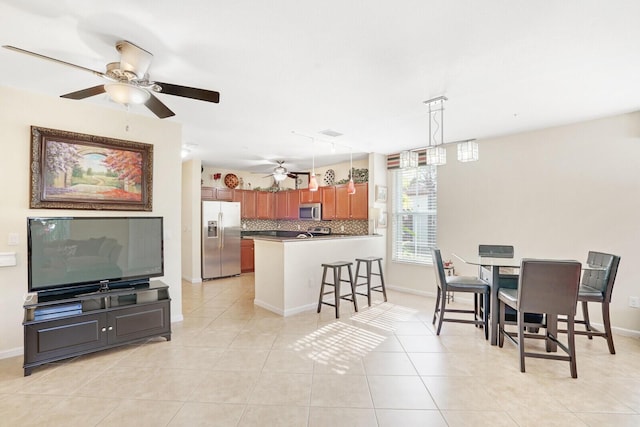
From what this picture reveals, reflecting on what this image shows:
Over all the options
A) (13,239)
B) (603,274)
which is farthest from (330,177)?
(13,239)

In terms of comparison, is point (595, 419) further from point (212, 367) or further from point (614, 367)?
point (212, 367)

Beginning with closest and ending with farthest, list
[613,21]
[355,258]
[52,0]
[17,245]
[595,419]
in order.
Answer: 1. [52,0]
2. [613,21]
3. [595,419]
4. [17,245]
5. [355,258]

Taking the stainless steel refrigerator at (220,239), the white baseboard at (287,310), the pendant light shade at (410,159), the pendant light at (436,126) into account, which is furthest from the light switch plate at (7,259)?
the pendant light at (436,126)

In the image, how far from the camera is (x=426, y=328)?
3.65 meters

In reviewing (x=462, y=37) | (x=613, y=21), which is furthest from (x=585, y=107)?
(x=462, y=37)

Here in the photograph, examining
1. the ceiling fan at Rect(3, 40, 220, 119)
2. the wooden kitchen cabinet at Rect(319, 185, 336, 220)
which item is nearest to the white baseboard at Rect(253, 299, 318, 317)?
the wooden kitchen cabinet at Rect(319, 185, 336, 220)

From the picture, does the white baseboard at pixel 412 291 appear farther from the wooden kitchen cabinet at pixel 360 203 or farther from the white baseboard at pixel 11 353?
the white baseboard at pixel 11 353

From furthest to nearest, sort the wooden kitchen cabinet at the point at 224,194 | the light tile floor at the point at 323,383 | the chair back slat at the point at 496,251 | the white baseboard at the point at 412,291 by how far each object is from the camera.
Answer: the wooden kitchen cabinet at the point at 224,194 < the white baseboard at the point at 412,291 < the chair back slat at the point at 496,251 < the light tile floor at the point at 323,383

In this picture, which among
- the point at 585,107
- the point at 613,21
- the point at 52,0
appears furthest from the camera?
the point at 585,107

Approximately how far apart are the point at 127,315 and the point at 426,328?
129 inches

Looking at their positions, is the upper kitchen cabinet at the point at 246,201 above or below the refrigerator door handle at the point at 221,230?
above

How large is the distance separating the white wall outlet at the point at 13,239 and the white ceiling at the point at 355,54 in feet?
4.58

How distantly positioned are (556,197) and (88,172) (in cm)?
559

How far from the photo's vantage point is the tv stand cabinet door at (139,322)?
2.93 metres
